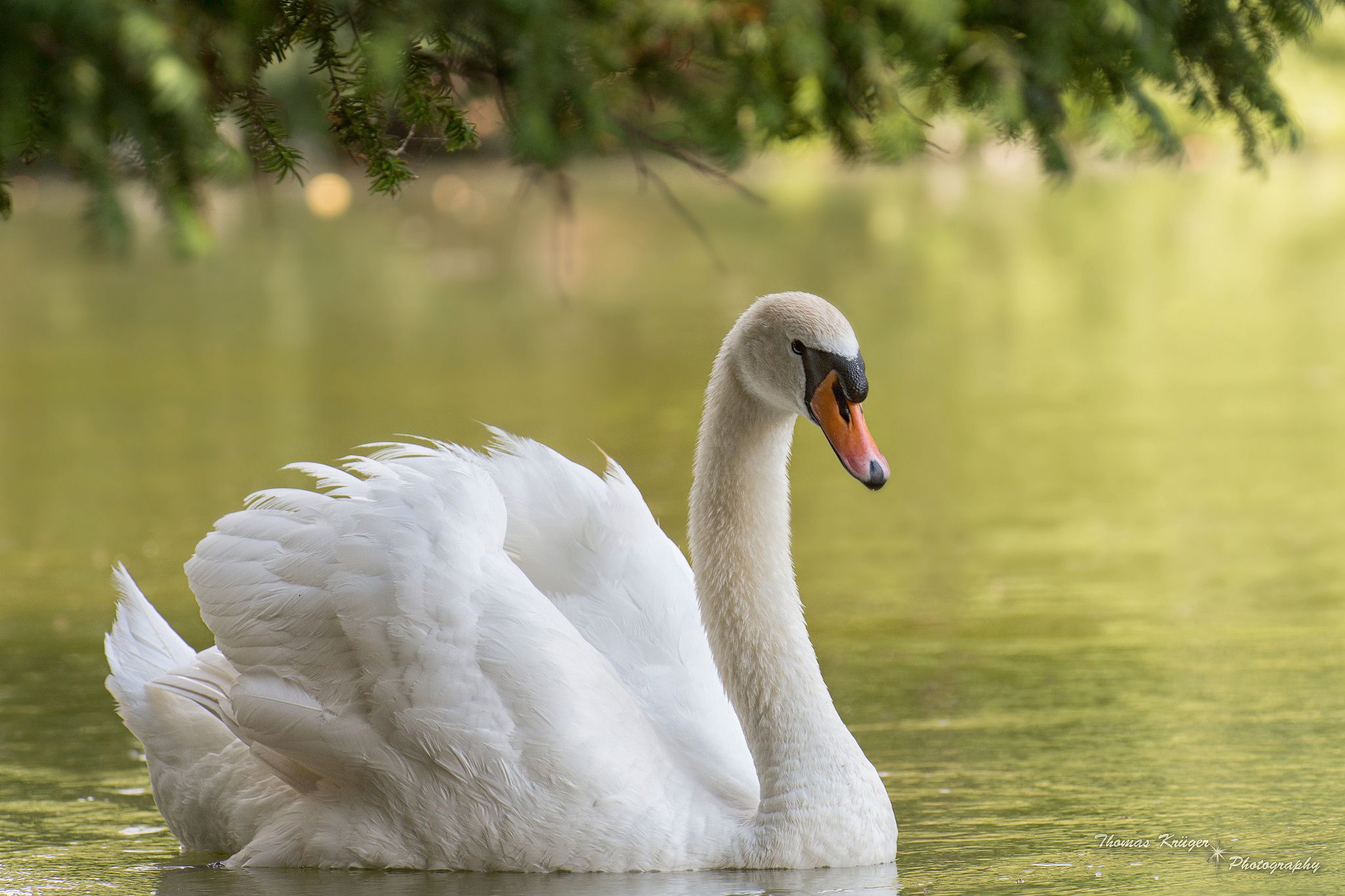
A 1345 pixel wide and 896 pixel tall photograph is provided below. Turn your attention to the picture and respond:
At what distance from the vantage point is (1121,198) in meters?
31.5

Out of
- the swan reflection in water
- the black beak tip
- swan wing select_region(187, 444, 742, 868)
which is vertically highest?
the black beak tip

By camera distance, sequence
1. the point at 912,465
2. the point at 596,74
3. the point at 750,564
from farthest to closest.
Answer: the point at 912,465 < the point at 750,564 < the point at 596,74

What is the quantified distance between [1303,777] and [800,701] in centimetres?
150

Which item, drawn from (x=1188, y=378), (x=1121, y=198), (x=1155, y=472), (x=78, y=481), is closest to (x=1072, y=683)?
(x=1155, y=472)

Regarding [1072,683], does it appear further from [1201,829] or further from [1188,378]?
[1188,378]

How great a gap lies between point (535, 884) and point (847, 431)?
1339 mm

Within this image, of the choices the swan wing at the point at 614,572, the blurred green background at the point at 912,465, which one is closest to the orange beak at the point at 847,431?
the blurred green background at the point at 912,465

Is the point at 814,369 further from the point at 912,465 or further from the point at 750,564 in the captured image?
the point at 912,465

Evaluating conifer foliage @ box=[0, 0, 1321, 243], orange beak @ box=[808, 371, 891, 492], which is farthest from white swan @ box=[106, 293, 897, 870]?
conifer foliage @ box=[0, 0, 1321, 243]

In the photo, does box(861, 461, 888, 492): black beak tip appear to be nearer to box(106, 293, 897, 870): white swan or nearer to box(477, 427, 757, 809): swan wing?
box(106, 293, 897, 870): white swan

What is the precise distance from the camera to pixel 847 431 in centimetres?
501

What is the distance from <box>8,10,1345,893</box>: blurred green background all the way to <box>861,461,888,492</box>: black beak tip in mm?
603

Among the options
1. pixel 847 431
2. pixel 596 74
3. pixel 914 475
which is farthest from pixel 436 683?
pixel 914 475

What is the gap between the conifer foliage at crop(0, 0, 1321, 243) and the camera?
10.8 ft
